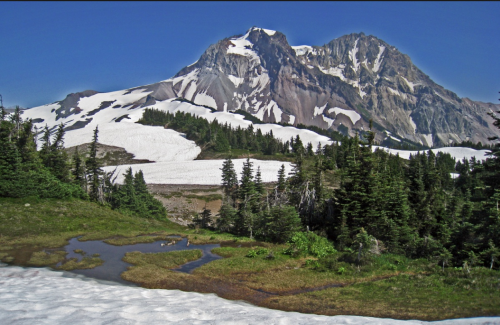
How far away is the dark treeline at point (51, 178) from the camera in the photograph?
4162cm

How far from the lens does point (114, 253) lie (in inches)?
1051

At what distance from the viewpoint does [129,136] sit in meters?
149

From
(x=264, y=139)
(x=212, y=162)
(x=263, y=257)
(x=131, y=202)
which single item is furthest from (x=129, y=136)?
(x=263, y=257)

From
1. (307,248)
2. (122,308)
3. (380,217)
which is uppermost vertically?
(380,217)

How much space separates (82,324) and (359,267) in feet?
57.3

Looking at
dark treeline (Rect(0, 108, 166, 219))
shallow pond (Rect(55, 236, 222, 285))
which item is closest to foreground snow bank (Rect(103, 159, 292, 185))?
dark treeline (Rect(0, 108, 166, 219))

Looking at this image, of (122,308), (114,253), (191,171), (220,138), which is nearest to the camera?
(122,308)

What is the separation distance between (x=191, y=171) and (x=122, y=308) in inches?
3601

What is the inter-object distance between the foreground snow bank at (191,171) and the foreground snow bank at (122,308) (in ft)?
246

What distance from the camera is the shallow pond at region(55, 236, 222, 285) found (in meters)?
20.5

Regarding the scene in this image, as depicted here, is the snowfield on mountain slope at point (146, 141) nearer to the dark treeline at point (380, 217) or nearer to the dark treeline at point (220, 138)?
the dark treeline at point (220, 138)

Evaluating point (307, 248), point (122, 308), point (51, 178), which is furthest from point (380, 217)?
point (51, 178)

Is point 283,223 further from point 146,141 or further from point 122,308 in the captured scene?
point 146,141

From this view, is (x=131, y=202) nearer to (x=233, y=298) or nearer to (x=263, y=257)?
(x=263, y=257)
